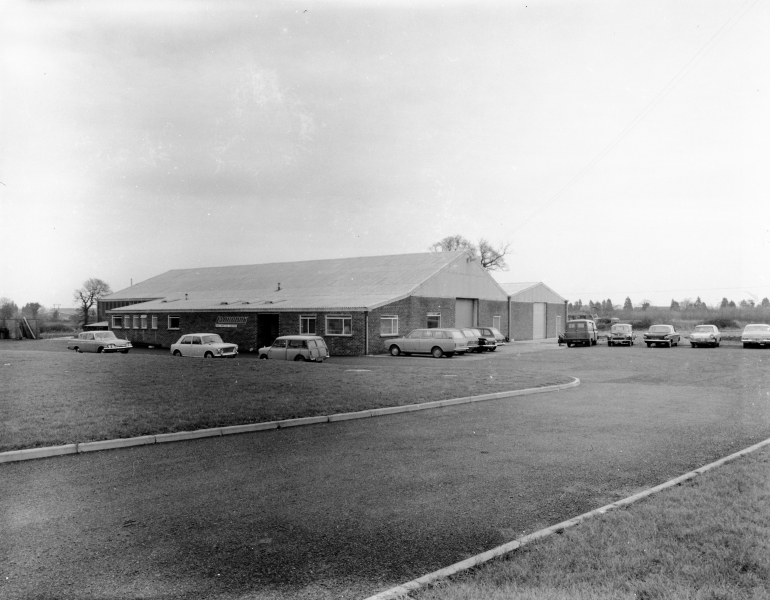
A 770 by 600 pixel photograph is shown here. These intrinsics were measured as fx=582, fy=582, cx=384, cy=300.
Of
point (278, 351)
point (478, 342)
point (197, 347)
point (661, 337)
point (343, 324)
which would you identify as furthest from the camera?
point (661, 337)

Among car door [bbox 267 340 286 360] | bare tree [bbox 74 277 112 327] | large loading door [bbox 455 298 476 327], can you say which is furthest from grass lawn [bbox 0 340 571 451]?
bare tree [bbox 74 277 112 327]

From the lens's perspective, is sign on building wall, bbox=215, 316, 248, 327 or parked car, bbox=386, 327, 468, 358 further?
sign on building wall, bbox=215, 316, 248, 327

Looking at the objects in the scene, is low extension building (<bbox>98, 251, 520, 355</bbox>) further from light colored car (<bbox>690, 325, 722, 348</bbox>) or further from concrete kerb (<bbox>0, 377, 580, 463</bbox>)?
concrete kerb (<bbox>0, 377, 580, 463</bbox>)

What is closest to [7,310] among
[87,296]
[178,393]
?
[87,296]

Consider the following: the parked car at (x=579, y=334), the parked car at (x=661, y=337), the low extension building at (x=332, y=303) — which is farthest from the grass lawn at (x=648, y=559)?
the parked car at (x=661, y=337)

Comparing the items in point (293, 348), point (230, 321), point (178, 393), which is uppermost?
point (230, 321)

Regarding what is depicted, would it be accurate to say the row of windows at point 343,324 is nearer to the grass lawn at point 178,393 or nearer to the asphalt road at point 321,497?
the grass lawn at point 178,393

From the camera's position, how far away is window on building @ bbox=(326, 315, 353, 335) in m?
34.7

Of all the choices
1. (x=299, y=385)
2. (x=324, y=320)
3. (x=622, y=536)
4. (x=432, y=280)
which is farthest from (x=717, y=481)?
(x=432, y=280)

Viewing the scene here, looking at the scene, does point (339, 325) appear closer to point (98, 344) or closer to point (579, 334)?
point (98, 344)

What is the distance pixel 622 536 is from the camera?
501 centimetres

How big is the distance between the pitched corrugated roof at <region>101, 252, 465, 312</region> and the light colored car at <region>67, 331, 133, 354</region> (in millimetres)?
7411

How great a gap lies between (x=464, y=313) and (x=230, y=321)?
56.6ft

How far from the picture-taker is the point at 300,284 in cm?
4544
